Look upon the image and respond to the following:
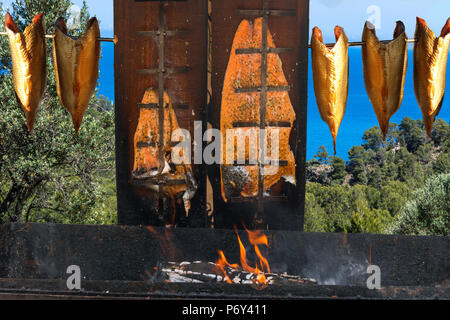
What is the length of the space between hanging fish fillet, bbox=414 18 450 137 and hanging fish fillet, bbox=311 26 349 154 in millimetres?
732

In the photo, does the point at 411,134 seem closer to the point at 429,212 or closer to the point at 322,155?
the point at 322,155

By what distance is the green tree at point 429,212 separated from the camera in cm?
1631

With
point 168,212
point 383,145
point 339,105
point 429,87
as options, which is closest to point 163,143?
point 168,212

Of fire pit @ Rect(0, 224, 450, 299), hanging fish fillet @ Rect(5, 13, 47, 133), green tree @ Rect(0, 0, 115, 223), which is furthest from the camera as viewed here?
green tree @ Rect(0, 0, 115, 223)

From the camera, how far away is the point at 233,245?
18.1ft

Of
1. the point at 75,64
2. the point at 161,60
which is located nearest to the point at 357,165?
the point at 161,60

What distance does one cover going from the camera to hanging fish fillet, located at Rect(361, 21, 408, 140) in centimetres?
502

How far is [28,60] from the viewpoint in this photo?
5.21 m

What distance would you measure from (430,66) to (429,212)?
12966 millimetres

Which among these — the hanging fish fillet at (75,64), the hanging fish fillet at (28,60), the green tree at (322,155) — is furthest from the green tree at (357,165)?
the hanging fish fillet at (28,60)

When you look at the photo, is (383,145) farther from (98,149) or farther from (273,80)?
(273,80)

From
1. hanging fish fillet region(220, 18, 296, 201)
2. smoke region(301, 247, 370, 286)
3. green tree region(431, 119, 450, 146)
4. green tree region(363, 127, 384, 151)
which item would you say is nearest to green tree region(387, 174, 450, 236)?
smoke region(301, 247, 370, 286)

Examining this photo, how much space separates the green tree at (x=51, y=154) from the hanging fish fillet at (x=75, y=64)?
5.97 m

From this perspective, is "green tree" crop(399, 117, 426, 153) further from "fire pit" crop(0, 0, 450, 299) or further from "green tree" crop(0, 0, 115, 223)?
"fire pit" crop(0, 0, 450, 299)
